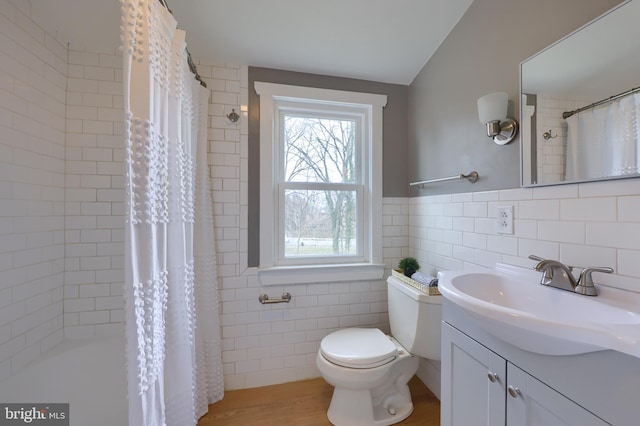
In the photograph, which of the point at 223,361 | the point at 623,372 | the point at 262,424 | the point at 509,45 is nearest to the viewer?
the point at 623,372

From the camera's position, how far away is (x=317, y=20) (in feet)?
4.91

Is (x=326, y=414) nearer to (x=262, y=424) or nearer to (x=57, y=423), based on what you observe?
(x=262, y=424)

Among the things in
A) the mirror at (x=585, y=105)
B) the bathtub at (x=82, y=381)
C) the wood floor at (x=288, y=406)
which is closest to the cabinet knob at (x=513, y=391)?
the mirror at (x=585, y=105)

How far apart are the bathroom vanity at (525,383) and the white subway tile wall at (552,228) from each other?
1.26 ft

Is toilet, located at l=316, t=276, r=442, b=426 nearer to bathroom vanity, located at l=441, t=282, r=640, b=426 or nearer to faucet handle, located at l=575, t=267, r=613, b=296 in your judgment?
bathroom vanity, located at l=441, t=282, r=640, b=426

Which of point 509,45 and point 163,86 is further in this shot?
point 509,45

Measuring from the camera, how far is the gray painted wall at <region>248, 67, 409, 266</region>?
1.80 m

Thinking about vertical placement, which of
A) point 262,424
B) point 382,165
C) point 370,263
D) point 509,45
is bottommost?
point 262,424

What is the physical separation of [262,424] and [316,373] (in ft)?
1.67

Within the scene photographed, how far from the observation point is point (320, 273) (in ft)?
6.08

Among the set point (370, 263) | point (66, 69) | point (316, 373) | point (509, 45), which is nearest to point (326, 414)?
point (316, 373)

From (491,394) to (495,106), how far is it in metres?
1.17

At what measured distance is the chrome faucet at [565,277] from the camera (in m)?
0.85

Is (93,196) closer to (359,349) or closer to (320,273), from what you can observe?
(320,273)
